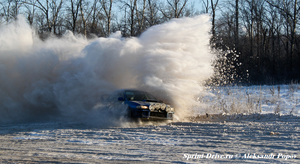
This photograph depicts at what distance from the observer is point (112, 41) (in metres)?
12.1

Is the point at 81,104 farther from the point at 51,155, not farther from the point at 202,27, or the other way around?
the point at 51,155

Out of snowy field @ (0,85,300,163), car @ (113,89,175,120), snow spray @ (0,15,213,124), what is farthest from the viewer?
snow spray @ (0,15,213,124)

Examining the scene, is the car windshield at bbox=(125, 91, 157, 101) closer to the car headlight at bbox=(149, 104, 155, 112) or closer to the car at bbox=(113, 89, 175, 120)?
the car at bbox=(113, 89, 175, 120)

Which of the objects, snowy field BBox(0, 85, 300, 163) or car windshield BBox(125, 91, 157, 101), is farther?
car windshield BBox(125, 91, 157, 101)

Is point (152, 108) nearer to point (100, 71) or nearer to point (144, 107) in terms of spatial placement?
point (144, 107)

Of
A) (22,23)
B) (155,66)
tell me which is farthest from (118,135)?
(22,23)

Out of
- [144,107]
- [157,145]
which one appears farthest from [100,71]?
[157,145]

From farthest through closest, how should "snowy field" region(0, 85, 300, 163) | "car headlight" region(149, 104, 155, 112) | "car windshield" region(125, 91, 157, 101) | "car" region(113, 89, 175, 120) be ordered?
1. "car windshield" region(125, 91, 157, 101)
2. "car headlight" region(149, 104, 155, 112)
3. "car" region(113, 89, 175, 120)
4. "snowy field" region(0, 85, 300, 163)

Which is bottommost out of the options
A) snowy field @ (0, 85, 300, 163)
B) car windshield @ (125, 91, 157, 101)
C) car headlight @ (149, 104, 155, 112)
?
snowy field @ (0, 85, 300, 163)

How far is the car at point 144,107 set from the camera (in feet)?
31.1

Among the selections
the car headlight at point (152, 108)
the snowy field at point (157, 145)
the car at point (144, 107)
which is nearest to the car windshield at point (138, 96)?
the car at point (144, 107)

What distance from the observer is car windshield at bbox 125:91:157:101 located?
34.4ft

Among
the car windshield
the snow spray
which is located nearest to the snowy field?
the car windshield

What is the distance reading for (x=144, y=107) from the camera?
9.54 meters
